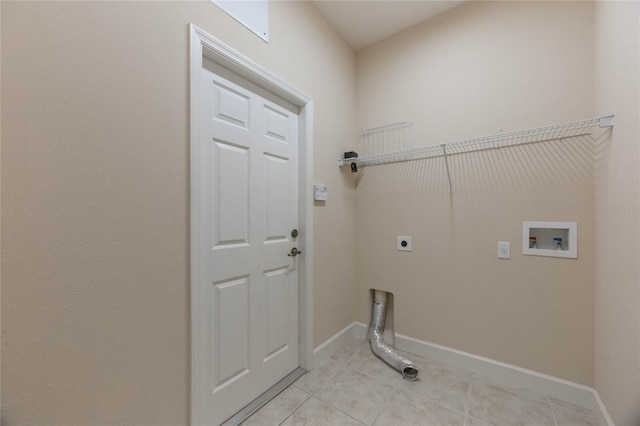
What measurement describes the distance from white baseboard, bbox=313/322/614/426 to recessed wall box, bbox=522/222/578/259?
831 millimetres

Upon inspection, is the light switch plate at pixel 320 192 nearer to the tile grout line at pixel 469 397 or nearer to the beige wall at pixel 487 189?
the beige wall at pixel 487 189

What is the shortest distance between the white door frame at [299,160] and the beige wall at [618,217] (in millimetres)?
1693

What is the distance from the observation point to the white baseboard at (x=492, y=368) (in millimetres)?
1520

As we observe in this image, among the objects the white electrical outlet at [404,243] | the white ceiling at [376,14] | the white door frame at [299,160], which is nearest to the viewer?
the white door frame at [299,160]

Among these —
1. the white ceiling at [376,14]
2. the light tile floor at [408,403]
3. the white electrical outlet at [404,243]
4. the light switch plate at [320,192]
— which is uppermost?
the white ceiling at [376,14]

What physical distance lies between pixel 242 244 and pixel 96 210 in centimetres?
74

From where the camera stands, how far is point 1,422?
2.43 feet

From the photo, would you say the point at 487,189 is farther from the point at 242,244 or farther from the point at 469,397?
the point at 242,244

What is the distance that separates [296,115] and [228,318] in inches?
60.2

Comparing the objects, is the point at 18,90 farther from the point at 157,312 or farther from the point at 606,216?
the point at 606,216

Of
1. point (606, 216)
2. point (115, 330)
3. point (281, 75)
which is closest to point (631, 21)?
point (606, 216)

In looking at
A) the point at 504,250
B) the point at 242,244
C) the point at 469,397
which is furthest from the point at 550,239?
the point at 242,244

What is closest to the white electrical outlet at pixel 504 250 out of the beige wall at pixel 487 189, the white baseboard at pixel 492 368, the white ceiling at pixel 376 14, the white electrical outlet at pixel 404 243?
the beige wall at pixel 487 189

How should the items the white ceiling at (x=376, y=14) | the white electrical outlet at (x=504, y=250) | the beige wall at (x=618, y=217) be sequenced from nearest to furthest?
the beige wall at (x=618, y=217) → the white electrical outlet at (x=504, y=250) → the white ceiling at (x=376, y=14)
